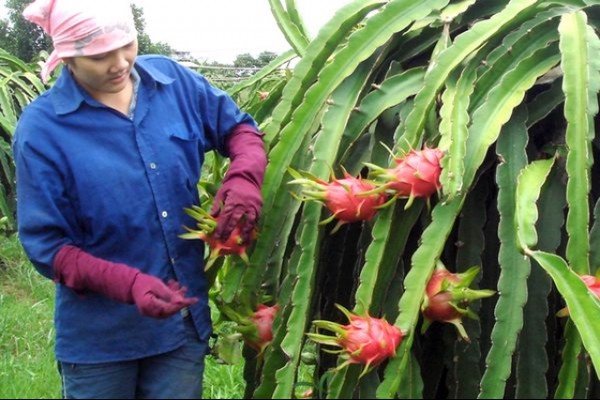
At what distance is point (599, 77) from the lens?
5.41 feet

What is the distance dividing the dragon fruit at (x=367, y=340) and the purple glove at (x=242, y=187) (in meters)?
0.35

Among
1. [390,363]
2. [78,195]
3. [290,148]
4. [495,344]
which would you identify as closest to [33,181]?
[78,195]

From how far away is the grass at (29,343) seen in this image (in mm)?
3199

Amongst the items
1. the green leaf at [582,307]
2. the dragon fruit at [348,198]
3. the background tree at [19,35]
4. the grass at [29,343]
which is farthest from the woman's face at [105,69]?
the background tree at [19,35]

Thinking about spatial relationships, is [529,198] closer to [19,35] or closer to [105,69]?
[105,69]

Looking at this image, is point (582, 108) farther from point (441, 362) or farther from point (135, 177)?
point (135, 177)

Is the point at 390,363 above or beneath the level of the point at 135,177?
beneath

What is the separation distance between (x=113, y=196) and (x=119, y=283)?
0.75ft

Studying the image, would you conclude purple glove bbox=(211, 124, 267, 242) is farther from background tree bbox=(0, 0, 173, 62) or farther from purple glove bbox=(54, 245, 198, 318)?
background tree bbox=(0, 0, 173, 62)

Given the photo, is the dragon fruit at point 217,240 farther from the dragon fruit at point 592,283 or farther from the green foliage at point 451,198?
the dragon fruit at point 592,283

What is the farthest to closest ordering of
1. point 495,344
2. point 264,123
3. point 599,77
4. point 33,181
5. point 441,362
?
1. point 264,123
2. point 33,181
3. point 441,362
4. point 599,77
5. point 495,344

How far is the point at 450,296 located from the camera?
59.2 inches

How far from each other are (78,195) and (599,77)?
108 cm

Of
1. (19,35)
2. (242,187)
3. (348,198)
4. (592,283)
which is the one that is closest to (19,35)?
(19,35)
